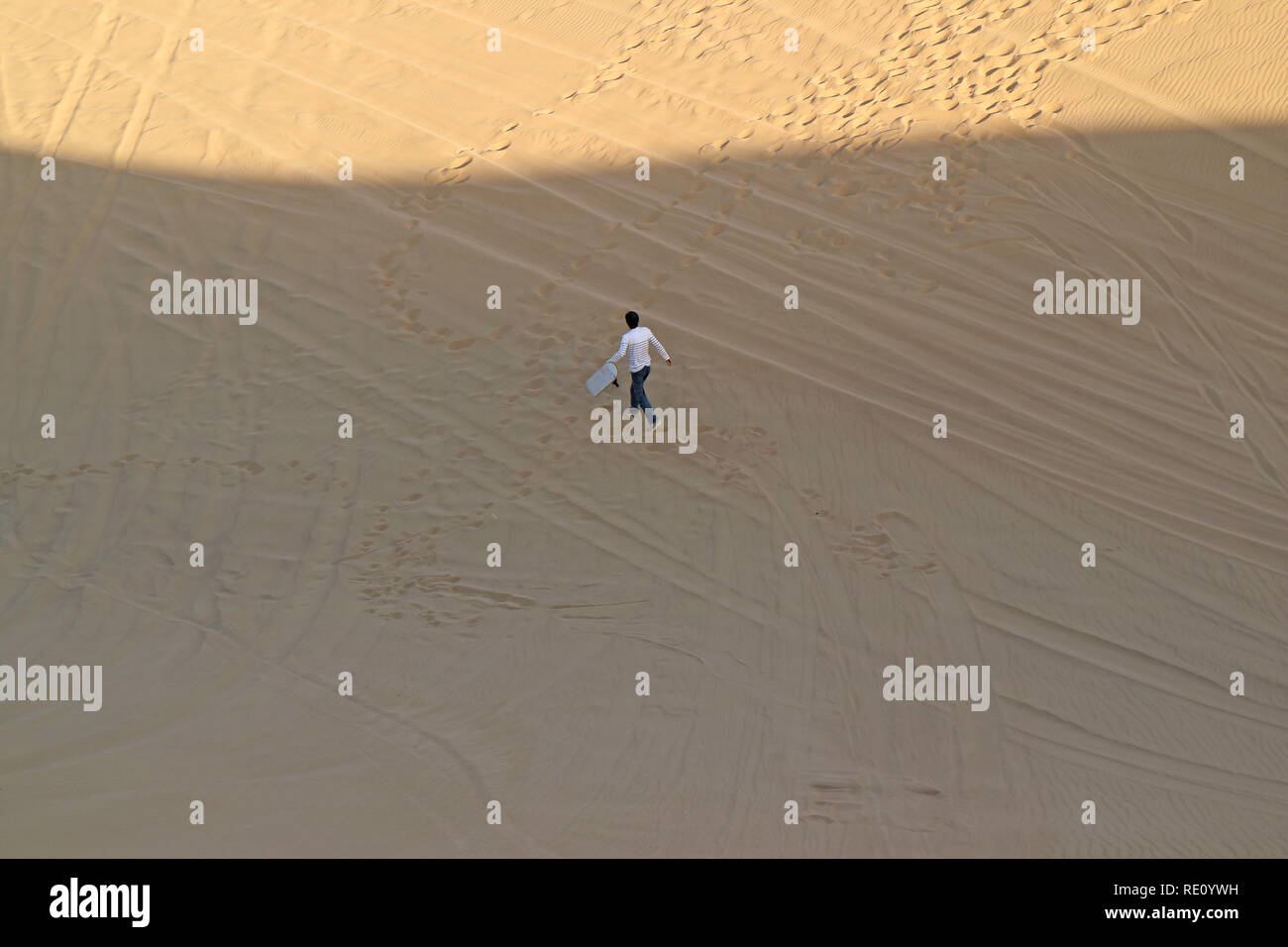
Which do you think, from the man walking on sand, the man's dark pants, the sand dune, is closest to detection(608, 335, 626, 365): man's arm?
the man walking on sand

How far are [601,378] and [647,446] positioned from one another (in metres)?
0.70

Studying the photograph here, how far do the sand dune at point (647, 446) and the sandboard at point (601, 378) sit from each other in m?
0.37

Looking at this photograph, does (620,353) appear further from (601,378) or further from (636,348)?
(601,378)

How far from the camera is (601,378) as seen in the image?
9.88 m

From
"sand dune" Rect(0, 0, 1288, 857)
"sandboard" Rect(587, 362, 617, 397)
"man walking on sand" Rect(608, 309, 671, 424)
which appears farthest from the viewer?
"sandboard" Rect(587, 362, 617, 397)

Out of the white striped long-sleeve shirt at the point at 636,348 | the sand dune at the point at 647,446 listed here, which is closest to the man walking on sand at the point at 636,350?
the white striped long-sleeve shirt at the point at 636,348

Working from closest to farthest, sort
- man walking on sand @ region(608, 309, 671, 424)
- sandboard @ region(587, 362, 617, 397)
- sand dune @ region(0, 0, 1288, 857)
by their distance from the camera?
sand dune @ region(0, 0, 1288, 857) < man walking on sand @ region(608, 309, 671, 424) < sandboard @ region(587, 362, 617, 397)

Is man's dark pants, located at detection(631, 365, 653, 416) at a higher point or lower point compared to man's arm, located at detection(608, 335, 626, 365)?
lower

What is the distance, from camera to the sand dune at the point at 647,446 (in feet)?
24.5

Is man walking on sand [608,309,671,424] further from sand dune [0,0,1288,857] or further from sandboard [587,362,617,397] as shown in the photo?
sand dune [0,0,1288,857]

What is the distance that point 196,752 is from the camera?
7570 mm

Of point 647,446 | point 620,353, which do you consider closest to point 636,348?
point 620,353

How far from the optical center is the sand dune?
294 inches

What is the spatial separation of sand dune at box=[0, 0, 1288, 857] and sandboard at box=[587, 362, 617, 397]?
0.37 m
